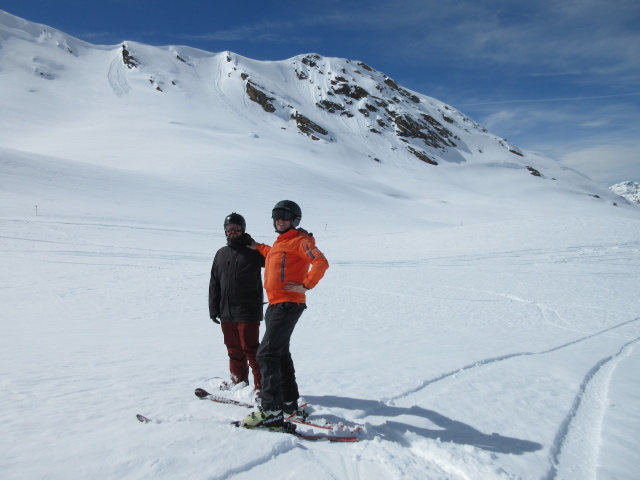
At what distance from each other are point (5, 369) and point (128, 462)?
2.53 metres

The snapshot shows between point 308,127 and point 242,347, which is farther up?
point 308,127

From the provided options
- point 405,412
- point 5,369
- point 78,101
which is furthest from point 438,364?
point 78,101

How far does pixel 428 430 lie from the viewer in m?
3.27

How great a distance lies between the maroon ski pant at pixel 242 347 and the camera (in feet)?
12.7

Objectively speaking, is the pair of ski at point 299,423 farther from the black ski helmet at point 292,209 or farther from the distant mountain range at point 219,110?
the distant mountain range at point 219,110

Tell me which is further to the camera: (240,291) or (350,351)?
(350,351)

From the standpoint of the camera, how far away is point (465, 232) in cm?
1972

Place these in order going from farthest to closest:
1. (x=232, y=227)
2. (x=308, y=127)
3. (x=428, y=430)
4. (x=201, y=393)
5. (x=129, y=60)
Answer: (x=129, y=60) < (x=308, y=127) < (x=232, y=227) < (x=201, y=393) < (x=428, y=430)

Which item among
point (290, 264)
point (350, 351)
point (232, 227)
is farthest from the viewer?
point (350, 351)

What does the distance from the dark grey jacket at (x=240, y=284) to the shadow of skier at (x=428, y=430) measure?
42.5 inches

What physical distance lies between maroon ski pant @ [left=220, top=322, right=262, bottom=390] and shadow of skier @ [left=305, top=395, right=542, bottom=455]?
672 mm

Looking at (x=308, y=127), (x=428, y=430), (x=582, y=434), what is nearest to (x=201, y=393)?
(x=428, y=430)

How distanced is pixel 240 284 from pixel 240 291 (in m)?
0.07

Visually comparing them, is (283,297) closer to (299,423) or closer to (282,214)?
(282,214)
